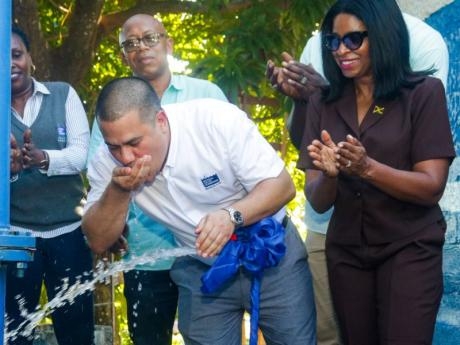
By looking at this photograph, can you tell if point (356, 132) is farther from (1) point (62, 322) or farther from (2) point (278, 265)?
(1) point (62, 322)

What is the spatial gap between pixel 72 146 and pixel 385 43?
2038 millimetres

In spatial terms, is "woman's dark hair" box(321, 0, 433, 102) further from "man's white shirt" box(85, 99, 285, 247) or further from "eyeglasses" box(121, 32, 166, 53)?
"eyeglasses" box(121, 32, 166, 53)

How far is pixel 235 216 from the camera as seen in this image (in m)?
4.69

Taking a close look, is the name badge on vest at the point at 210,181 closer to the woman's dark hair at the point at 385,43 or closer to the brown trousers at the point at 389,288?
the brown trousers at the point at 389,288

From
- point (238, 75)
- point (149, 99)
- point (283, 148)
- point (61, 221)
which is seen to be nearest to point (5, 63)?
point (149, 99)

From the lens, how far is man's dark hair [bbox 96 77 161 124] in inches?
189

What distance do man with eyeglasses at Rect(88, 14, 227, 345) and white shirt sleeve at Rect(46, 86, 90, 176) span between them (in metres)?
0.05

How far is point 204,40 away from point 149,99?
564 centimetres

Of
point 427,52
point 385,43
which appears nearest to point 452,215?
point 427,52

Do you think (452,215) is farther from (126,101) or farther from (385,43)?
(126,101)

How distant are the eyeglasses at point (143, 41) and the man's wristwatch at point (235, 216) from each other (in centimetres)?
178

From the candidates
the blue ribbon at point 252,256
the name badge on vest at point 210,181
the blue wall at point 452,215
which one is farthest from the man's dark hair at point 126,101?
the blue wall at point 452,215

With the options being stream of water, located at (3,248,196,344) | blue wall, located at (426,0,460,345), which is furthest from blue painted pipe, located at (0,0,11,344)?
blue wall, located at (426,0,460,345)

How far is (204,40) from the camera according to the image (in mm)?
10445
